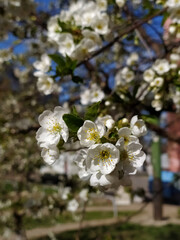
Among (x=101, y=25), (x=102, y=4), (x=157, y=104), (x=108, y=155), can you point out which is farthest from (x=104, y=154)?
(x=102, y=4)

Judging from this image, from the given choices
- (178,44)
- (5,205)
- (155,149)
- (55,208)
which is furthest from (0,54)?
(155,149)

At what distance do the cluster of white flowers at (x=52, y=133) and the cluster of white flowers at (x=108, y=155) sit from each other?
9cm

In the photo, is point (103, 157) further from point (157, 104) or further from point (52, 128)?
point (157, 104)

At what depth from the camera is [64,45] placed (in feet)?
4.90

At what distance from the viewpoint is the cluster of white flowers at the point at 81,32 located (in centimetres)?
146

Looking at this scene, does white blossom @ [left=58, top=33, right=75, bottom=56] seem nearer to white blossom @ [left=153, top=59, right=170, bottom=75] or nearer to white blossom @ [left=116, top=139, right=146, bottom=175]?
white blossom @ [left=153, top=59, right=170, bottom=75]

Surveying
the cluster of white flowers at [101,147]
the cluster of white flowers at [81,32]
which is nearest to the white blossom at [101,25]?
the cluster of white flowers at [81,32]

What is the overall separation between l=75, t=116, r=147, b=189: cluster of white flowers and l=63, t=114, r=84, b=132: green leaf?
1.3 inches

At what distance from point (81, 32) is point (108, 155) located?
93cm

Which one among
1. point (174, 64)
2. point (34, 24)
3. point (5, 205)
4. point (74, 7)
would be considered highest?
point (34, 24)

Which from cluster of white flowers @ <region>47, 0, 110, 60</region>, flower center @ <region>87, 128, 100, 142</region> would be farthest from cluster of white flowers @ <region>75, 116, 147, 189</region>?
cluster of white flowers @ <region>47, 0, 110, 60</region>

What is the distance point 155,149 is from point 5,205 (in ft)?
13.3

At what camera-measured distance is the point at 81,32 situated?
1.52m

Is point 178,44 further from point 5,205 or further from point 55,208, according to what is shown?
point 5,205
